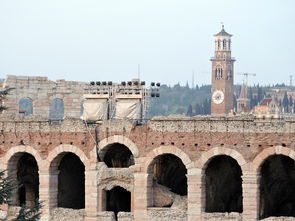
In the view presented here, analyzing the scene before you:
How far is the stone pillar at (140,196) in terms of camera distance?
1876 inches

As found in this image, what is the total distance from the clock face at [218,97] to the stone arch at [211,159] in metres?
135

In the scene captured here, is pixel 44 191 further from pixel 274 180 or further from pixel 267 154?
pixel 267 154

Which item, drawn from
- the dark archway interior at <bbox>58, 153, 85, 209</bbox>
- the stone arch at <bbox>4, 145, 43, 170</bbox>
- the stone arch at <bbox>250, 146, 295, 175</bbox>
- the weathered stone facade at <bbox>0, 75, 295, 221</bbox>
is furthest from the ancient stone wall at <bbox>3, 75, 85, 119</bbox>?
the stone arch at <bbox>250, 146, 295, 175</bbox>

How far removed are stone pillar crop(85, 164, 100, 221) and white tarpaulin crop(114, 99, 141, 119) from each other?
4.19 metres

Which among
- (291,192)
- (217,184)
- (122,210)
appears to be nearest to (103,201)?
(122,210)

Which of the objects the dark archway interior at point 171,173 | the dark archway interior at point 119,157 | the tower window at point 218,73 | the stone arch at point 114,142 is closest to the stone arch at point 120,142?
the stone arch at point 114,142

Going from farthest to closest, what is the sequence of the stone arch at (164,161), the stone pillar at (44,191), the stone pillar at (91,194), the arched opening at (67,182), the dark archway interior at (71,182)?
the dark archway interior at (71,182) → the arched opening at (67,182) → the stone pillar at (44,191) → the stone pillar at (91,194) → the stone arch at (164,161)

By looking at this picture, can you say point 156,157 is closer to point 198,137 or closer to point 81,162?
point 198,137

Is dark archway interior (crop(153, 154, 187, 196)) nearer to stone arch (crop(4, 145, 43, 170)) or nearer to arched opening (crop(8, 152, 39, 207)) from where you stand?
stone arch (crop(4, 145, 43, 170))

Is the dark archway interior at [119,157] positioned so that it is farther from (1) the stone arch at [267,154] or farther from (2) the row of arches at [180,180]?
(1) the stone arch at [267,154]

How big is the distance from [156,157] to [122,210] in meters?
4.66

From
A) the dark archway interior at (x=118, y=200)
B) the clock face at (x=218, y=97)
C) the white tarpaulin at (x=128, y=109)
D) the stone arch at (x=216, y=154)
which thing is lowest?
the dark archway interior at (x=118, y=200)

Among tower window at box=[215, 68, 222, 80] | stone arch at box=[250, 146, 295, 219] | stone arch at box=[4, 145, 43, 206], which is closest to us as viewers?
stone arch at box=[250, 146, 295, 219]

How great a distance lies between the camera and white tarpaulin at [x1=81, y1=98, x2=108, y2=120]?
52.8m
